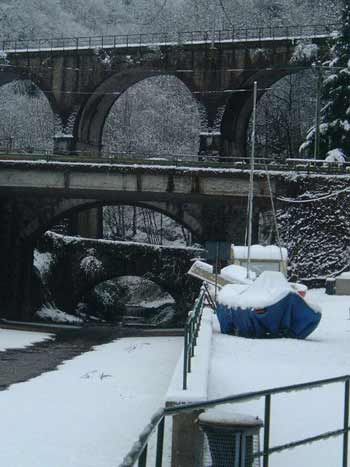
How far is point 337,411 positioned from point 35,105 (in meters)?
77.7

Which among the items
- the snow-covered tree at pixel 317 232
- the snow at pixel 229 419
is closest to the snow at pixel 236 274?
the snow-covered tree at pixel 317 232

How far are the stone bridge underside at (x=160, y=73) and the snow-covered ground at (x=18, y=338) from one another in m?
20.0

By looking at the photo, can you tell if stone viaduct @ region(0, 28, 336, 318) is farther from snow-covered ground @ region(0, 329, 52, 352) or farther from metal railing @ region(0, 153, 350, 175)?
snow-covered ground @ region(0, 329, 52, 352)

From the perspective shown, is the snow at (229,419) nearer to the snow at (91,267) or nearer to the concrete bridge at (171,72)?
the concrete bridge at (171,72)

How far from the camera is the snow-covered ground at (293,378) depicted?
962 centimetres

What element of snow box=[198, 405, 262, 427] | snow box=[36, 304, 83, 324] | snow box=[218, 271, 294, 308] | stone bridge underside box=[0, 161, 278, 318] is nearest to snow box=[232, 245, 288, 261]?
stone bridge underside box=[0, 161, 278, 318]

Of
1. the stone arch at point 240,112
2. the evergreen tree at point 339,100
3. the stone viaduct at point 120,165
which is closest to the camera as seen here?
the stone viaduct at point 120,165

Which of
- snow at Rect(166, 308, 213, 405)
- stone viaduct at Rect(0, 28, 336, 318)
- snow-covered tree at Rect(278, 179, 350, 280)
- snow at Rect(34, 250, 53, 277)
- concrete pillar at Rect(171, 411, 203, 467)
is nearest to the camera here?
concrete pillar at Rect(171, 411, 203, 467)

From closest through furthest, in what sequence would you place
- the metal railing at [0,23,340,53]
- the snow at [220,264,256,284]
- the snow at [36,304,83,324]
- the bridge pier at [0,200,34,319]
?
the snow at [220,264,256,284]
the bridge pier at [0,200,34,319]
the snow at [36,304,83,324]
the metal railing at [0,23,340,53]

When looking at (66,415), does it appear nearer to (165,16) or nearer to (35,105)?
(35,105)

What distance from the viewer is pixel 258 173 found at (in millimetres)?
39438

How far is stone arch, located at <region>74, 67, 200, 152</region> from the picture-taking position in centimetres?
5094

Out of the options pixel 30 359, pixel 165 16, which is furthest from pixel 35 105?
pixel 30 359

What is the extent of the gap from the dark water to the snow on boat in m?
4.46
